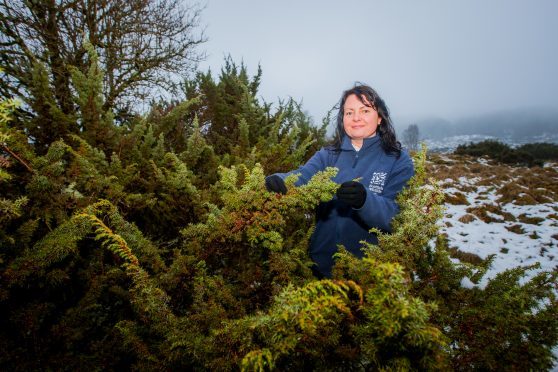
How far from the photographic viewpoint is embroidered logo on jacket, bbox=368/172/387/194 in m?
2.27

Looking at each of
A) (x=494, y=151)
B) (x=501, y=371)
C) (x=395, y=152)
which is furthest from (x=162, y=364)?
(x=494, y=151)

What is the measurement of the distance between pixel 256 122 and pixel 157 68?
4727 mm

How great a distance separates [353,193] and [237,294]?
0.93 m

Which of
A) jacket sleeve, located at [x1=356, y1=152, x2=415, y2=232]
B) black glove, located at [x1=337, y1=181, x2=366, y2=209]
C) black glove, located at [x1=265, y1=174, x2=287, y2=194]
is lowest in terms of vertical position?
jacket sleeve, located at [x1=356, y1=152, x2=415, y2=232]

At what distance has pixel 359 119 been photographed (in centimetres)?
250

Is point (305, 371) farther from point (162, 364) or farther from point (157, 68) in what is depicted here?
point (157, 68)

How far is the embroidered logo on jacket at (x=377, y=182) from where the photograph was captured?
89.5 inches

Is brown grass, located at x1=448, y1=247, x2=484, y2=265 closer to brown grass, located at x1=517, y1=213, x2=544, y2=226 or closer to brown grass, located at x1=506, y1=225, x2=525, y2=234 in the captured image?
brown grass, located at x1=506, y1=225, x2=525, y2=234

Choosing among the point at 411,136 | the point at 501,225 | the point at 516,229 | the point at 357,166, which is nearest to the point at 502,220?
the point at 501,225

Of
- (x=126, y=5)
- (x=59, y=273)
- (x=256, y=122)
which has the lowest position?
(x=59, y=273)

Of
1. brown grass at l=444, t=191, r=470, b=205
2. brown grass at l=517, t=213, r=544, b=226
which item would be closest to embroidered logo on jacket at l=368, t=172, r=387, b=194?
brown grass at l=517, t=213, r=544, b=226

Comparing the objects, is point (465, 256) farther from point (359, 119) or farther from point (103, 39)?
point (103, 39)

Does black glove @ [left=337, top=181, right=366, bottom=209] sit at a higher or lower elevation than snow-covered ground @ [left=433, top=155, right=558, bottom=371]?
higher

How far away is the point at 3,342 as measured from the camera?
3.74 ft
